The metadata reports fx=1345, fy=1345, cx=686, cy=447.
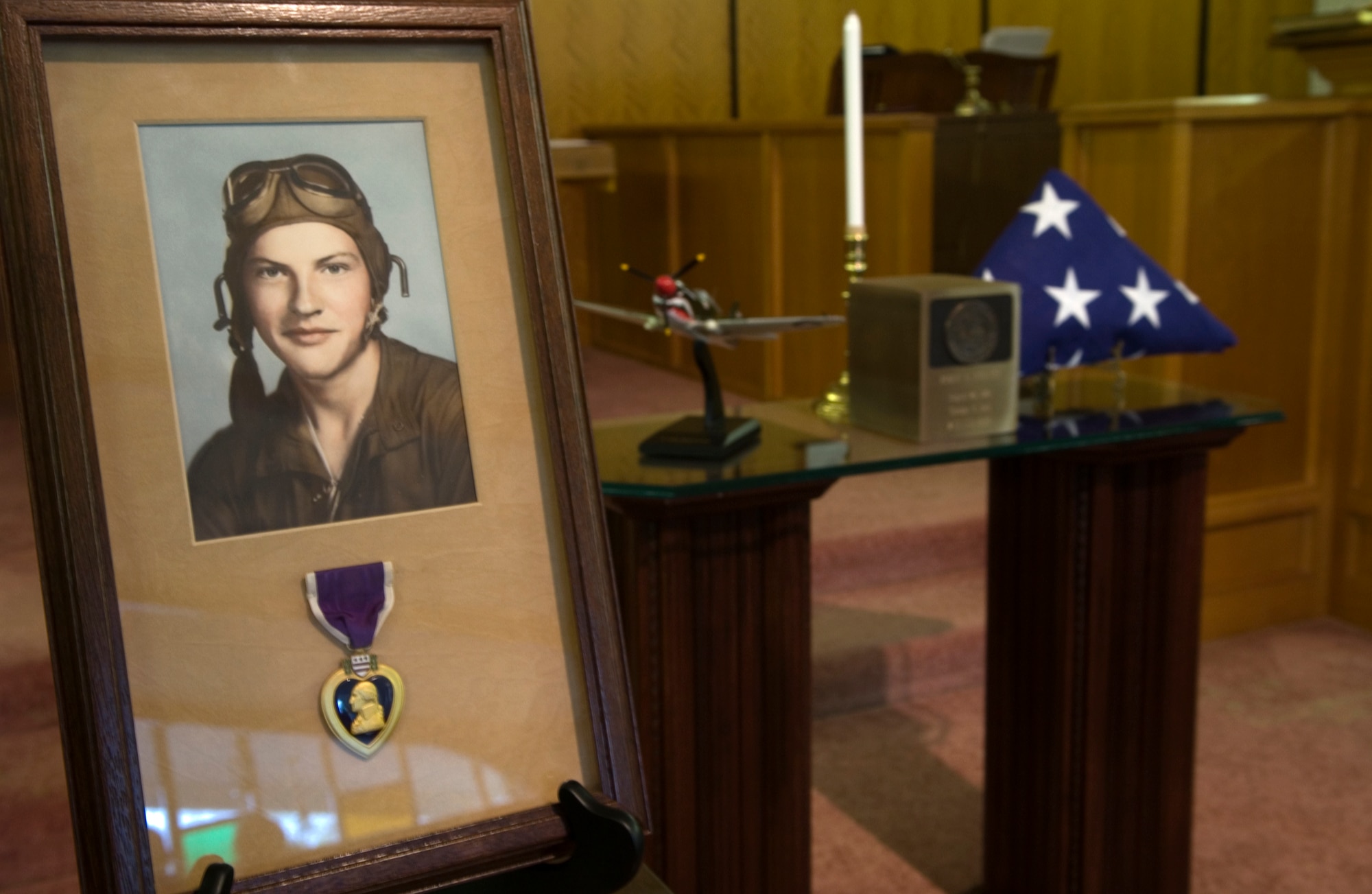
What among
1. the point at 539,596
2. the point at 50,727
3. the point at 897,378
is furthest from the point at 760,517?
the point at 50,727

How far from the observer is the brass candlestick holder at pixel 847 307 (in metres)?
1.81

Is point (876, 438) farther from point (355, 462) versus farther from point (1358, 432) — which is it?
point (1358, 432)

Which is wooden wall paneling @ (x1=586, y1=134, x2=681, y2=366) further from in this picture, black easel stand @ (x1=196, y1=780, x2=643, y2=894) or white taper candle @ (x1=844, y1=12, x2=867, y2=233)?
black easel stand @ (x1=196, y1=780, x2=643, y2=894)

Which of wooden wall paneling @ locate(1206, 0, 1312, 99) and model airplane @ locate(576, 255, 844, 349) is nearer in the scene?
model airplane @ locate(576, 255, 844, 349)

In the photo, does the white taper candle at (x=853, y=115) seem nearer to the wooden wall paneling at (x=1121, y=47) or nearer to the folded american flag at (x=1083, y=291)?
the folded american flag at (x=1083, y=291)

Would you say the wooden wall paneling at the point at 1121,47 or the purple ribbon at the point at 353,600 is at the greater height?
the wooden wall paneling at the point at 1121,47

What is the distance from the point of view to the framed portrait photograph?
73 cm

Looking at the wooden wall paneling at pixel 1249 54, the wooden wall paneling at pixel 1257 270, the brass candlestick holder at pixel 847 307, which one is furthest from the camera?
the wooden wall paneling at pixel 1249 54

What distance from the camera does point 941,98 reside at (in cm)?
531

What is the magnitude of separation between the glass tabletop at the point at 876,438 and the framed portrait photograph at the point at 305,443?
60 cm

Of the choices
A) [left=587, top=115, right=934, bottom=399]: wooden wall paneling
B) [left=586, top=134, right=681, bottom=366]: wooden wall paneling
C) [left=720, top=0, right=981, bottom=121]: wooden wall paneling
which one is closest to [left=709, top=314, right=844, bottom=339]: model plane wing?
[left=587, top=115, right=934, bottom=399]: wooden wall paneling

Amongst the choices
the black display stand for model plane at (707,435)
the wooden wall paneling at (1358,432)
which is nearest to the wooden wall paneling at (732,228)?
the wooden wall paneling at (1358,432)

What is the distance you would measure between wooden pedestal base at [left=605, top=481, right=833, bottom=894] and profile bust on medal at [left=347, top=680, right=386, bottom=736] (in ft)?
2.50

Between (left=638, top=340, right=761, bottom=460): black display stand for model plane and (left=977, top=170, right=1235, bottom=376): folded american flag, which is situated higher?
(left=977, top=170, right=1235, bottom=376): folded american flag
